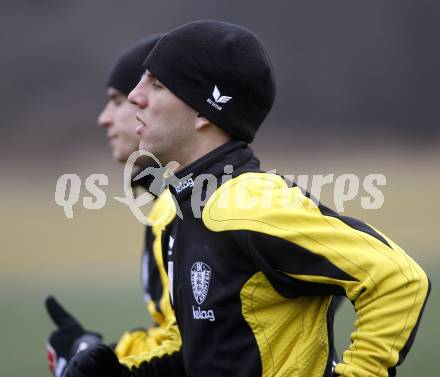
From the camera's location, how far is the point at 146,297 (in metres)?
3.88

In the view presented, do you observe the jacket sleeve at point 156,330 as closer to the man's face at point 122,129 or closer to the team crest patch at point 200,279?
the man's face at point 122,129

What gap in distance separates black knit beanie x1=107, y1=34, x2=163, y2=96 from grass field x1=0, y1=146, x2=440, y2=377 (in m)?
2.94

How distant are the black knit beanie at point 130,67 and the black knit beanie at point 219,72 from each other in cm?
157

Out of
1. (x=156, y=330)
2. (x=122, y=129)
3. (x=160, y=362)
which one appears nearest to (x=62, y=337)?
(x=156, y=330)

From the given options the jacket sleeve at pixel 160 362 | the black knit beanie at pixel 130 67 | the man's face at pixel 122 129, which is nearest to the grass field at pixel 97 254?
the man's face at pixel 122 129

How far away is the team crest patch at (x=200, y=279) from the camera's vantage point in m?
2.43

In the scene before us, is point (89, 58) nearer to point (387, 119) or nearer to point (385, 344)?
point (387, 119)

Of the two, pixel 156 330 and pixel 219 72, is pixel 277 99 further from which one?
pixel 219 72

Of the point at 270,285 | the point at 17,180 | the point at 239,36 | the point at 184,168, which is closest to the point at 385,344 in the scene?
the point at 270,285

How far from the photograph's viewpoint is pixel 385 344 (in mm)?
2209

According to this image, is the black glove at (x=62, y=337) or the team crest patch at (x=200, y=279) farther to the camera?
the black glove at (x=62, y=337)

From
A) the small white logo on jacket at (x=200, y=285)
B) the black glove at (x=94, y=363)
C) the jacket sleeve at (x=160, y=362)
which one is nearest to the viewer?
the small white logo on jacket at (x=200, y=285)

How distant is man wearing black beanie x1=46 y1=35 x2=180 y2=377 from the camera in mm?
3504

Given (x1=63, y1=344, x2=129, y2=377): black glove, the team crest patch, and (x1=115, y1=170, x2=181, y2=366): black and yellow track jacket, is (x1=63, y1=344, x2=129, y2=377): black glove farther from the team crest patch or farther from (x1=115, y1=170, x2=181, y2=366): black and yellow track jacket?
the team crest patch
